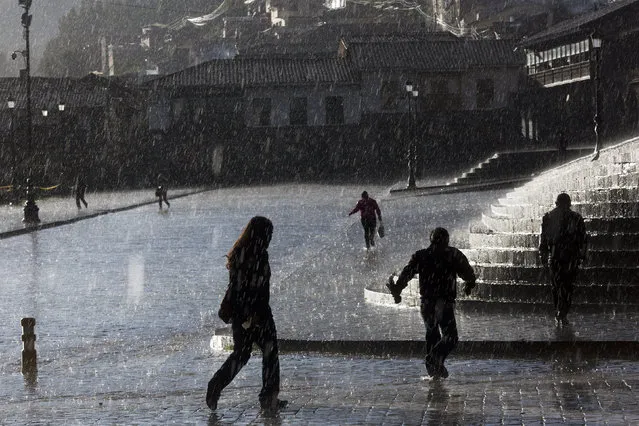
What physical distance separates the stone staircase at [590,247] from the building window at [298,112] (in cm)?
5887

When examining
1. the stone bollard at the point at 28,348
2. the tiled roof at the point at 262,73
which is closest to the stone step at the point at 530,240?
the stone bollard at the point at 28,348

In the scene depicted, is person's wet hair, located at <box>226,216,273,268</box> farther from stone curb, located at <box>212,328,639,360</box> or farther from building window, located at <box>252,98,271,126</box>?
building window, located at <box>252,98,271,126</box>

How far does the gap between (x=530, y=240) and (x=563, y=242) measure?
124 inches

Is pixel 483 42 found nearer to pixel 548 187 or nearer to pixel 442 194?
pixel 442 194

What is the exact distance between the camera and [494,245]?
55.0 ft

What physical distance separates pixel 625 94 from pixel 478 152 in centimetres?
1883

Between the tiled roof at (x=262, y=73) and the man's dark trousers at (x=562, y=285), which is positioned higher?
the tiled roof at (x=262, y=73)

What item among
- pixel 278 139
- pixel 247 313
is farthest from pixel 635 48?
pixel 247 313

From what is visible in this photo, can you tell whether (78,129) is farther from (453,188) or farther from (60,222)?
(60,222)

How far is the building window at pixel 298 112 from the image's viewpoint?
7669 centimetres

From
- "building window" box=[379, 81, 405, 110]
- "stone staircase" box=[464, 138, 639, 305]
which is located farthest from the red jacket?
"building window" box=[379, 81, 405, 110]

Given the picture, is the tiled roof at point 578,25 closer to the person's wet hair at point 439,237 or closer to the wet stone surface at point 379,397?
the wet stone surface at point 379,397

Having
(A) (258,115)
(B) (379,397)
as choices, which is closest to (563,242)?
(B) (379,397)

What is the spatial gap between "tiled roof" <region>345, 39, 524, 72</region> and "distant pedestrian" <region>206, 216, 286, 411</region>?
224ft
